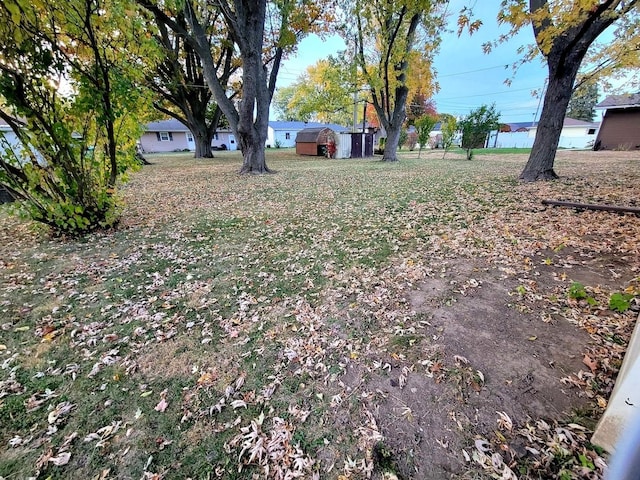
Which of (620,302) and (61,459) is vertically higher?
(620,302)

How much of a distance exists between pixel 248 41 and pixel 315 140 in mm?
12968

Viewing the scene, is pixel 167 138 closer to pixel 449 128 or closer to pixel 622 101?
pixel 449 128

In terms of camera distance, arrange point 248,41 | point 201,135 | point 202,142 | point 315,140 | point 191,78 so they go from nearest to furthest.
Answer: point 248,41
point 191,78
point 201,135
point 202,142
point 315,140

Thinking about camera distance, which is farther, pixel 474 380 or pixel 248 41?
pixel 248 41

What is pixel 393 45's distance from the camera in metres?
12.6

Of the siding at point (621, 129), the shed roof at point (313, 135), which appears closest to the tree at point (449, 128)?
the shed roof at point (313, 135)

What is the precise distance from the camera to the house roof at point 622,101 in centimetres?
1652

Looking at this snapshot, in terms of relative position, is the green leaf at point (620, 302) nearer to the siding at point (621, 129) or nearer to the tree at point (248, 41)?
the tree at point (248, 41)

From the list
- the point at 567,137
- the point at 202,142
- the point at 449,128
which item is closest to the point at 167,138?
the point at 202,142

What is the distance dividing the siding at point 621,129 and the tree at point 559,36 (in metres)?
13.0

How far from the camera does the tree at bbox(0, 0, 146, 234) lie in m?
3.51

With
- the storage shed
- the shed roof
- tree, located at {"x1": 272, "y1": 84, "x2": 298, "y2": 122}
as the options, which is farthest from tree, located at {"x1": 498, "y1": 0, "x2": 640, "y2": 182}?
tree, located at {"x1": 272, "y1": 84, "x2": 298, "y2": 122}

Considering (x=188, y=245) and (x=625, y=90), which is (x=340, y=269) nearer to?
(x=188, y=245)

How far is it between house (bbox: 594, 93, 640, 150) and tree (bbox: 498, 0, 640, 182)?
12681 millimetres
